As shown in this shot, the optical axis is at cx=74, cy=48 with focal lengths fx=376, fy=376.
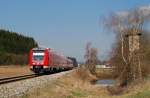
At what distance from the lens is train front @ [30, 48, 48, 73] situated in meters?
47.2

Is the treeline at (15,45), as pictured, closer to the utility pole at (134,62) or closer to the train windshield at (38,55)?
the train windshield at (38,55)

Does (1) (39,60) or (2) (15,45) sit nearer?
(1) (39,60)

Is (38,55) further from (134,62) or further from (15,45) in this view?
(15,45)

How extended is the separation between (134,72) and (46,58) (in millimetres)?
11685

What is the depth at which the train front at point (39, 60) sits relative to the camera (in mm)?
47219

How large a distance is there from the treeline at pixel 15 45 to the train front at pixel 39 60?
55.9 m

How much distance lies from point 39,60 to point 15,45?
84.7 metres

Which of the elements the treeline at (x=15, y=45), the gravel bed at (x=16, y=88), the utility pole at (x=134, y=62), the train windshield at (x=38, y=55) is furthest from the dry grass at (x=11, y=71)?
the treeline at (x=15, y=45)

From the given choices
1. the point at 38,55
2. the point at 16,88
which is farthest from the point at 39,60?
the point at 16,88

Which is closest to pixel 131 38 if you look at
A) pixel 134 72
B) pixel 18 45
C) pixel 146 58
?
pixel 134 72

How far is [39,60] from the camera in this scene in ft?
157

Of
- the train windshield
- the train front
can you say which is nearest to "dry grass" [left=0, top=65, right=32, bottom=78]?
the train front

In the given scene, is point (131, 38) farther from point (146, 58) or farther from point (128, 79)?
point (146, 58)

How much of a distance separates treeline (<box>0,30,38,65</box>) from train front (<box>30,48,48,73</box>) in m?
55.9
